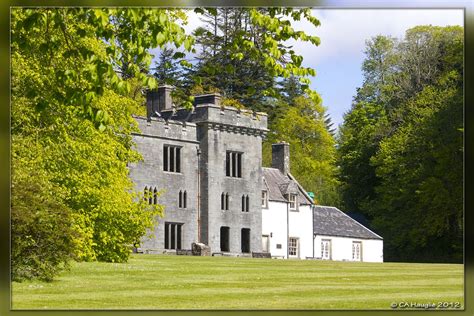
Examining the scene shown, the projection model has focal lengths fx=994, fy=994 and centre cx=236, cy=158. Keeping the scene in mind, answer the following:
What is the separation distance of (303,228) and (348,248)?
3.12 ft

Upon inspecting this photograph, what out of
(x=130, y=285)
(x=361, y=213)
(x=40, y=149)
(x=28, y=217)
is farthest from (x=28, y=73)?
(x=361, y=213)

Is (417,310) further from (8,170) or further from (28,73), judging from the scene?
(28,73)

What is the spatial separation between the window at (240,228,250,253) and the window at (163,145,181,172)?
6.60 ft

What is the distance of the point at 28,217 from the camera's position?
14117 mm

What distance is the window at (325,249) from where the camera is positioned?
1866cm

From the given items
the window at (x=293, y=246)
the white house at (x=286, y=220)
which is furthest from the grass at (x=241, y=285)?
the white house at (x=286, y=220)

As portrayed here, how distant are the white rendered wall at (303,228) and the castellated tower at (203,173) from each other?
68 centimetres

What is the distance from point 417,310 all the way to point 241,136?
6.81m

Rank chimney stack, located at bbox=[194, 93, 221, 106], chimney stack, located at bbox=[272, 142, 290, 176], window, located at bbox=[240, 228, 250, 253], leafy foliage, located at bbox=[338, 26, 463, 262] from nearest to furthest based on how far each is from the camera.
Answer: leafy foliage, located at bbox=[338, 26, 463, 262], chimney stack, located at bbox=[194, 93, 221, 106], chimney stack, located at bbox=[272, 142, 290, 176], window, located at bbox=[240, 228, 250, 253]

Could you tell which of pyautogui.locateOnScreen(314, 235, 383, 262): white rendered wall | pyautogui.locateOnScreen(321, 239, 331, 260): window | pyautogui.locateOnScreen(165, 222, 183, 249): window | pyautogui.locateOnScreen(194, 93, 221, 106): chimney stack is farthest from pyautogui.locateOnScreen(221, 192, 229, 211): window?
pyautogui.locateOnScreen(321, 239, 331, 260): window

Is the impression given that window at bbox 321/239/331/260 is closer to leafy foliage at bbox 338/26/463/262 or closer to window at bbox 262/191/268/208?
window at bbox 262/191/268/208

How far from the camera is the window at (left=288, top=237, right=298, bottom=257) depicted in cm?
1730

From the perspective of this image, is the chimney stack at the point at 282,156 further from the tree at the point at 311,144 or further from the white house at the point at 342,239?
the white house at the point at 342,239

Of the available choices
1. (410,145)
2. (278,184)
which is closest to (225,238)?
(278,184)
